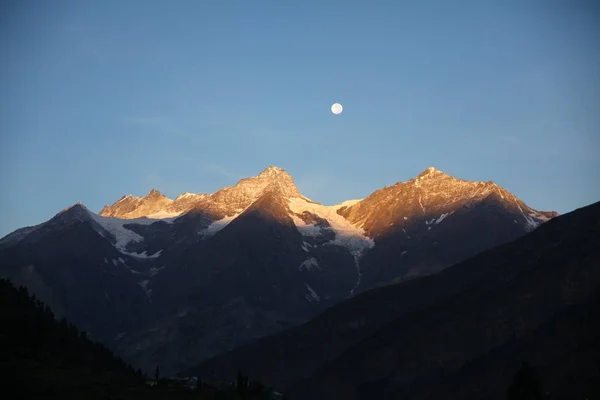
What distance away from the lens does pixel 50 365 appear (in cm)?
19588

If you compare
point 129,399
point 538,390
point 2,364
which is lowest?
point 538,390

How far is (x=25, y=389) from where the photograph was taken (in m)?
170

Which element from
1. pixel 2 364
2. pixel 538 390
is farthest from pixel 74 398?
pixel 538 390

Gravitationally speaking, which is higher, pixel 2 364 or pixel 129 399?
pixel 2 364

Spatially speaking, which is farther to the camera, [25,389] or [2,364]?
[2,364]

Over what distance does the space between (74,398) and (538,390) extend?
76033mm

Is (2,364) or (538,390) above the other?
(2,364)

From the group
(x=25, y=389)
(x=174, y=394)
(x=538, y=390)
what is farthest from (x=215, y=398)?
(x=538, y=390)

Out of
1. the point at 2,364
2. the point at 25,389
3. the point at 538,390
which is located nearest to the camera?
the point at 538,390

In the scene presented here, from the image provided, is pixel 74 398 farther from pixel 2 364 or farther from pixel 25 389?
pixel 2 364

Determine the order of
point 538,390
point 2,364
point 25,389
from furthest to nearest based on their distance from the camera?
1. point 2,364
2. point 25,389
3. point 538,390

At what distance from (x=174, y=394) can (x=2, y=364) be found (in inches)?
1263

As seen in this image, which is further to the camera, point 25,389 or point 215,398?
point 215,398

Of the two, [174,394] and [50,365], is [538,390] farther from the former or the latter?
[50,365]
